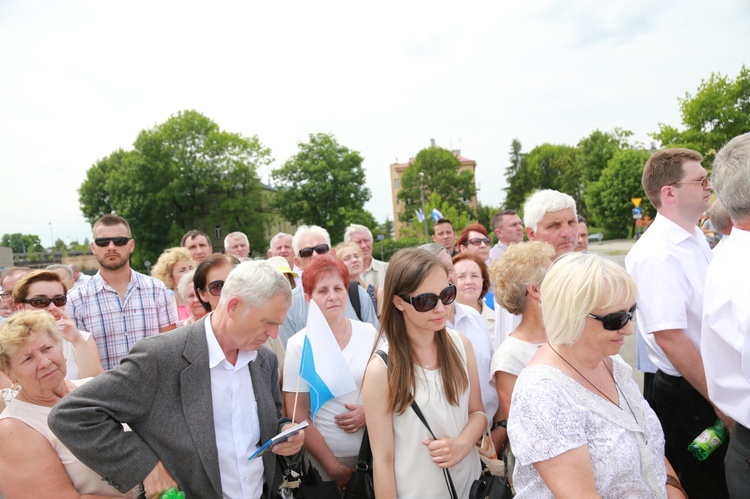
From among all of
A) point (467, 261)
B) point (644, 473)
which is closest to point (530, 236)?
point (467, 261)

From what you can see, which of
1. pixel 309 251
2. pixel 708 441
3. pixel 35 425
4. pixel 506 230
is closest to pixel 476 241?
pixel 506 230

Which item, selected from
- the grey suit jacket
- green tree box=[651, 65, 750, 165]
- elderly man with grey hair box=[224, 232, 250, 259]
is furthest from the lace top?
green tree box=[651, 65, 750, 165]

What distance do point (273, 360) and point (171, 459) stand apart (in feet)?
2.43

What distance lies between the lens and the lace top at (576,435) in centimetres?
182

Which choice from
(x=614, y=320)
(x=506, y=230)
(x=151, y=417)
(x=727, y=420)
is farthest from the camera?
(x=506, y=230)

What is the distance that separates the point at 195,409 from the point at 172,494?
364 millimetres

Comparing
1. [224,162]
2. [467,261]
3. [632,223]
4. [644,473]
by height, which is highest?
[224,162]

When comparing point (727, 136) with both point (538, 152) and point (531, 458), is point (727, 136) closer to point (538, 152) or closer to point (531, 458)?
point (531, 458)

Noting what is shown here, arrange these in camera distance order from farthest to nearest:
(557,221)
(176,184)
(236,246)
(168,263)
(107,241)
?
(176,184), (236,246), (168,263), (107,241), (557,221)

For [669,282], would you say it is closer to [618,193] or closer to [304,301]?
[304,301]

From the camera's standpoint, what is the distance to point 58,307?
3775 mm

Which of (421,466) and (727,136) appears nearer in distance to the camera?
(421,466)

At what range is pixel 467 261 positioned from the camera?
172 inches

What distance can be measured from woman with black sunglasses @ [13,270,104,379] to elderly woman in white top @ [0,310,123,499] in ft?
3.31
